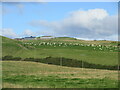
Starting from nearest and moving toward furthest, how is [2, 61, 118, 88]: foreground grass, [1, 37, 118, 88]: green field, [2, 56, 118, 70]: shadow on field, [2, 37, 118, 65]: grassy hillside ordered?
[2, 61, 118, 88]: foreground grass → [1, 37, 118, 88]: green field → [2, 56, 118, 70]: shadow on field → [2, 37, 118, 65]: grassy hillside

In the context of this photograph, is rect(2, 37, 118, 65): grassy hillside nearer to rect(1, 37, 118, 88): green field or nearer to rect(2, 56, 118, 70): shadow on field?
rect(1, 37, 118, 88): green field

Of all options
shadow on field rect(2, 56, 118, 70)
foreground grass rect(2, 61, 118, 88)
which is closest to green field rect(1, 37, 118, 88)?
foreground grass rect(2, 61, 118, 88)

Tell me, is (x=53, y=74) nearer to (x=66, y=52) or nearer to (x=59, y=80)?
(x=59, y=80)

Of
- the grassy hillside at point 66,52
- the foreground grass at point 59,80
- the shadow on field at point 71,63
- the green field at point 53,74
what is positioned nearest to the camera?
A: the foreground grass at point 59,80

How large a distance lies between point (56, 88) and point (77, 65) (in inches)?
1519

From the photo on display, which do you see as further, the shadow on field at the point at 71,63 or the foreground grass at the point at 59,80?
the shadow on field at the point at 71,63

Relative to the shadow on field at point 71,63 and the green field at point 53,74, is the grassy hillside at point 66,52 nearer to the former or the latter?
the green field at point 53,74

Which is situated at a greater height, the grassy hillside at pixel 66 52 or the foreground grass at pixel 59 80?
the grassy hillside at pixel 66 52

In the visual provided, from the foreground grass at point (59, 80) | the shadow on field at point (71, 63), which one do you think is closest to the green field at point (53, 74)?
the foreground grass at point (59, 80)

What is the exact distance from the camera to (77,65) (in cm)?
6288

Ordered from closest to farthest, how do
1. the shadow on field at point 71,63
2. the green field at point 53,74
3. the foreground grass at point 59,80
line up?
1. the foreground grass at point 59,80
2. the green field at point 53,74
3. the shadow on field at point 71,63

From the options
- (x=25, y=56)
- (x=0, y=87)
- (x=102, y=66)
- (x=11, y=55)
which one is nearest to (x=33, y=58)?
(x=25, y=56)

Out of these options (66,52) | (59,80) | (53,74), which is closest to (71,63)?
(66,52)

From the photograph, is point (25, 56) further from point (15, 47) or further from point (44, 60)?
point (15, 47)
